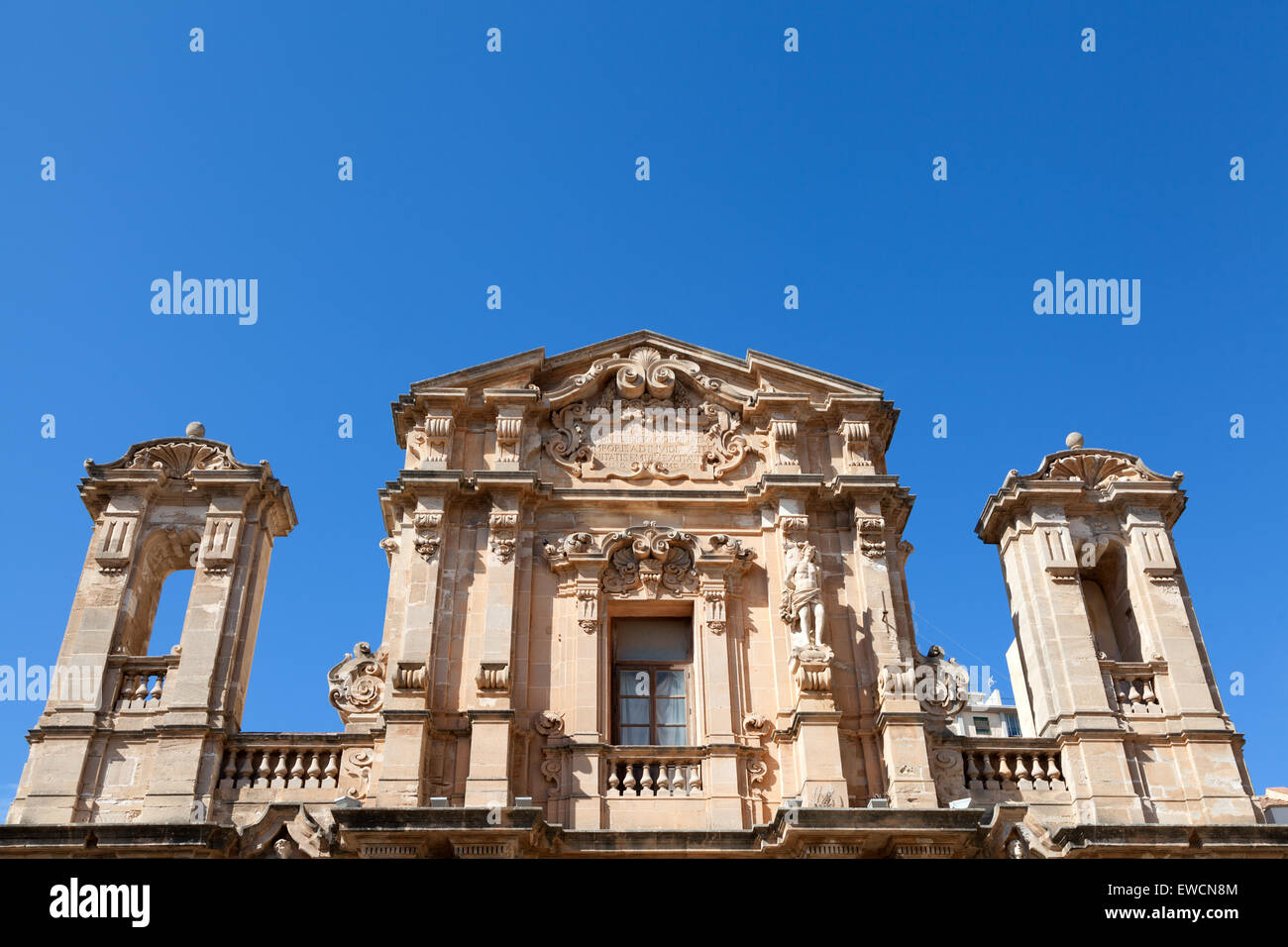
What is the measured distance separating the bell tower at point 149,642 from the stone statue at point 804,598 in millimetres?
6849

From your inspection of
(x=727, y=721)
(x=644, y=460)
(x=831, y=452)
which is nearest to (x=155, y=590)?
(x=644, y=460)

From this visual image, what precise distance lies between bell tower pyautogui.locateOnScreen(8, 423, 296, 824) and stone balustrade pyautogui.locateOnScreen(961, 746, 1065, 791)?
8.92 m

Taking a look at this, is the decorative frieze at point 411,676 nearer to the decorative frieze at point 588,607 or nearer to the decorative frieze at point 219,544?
the decorative frieze at point 588,607

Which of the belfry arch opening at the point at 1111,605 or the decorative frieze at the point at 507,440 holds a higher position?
the decorative frieze at the point at 507,440

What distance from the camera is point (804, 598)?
1564cm

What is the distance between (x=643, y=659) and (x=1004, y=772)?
464 cm

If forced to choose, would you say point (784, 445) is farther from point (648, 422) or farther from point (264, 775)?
point (264, 775)

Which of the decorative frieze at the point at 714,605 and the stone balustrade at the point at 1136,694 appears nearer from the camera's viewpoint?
the stone balustrade at the point at 1136,694

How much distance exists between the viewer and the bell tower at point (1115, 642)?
1498cm

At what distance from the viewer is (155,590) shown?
17.1 meters

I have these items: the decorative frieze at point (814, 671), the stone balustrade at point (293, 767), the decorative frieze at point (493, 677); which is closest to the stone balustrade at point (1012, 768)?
the decorative frieze at point (814, 671)
